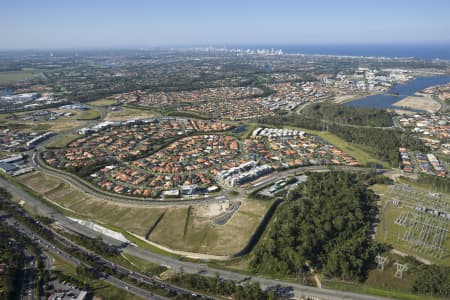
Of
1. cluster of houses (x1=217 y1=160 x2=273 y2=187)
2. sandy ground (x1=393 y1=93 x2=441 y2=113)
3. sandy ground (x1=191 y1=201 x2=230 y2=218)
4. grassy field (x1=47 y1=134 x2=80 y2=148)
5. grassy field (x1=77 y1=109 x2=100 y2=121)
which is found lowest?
sandy ground (x1=191 y1=201 x2=230 y2=218)

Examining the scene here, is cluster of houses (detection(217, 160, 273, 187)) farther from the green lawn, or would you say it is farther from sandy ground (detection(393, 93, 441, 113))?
sandy ground (detection(393, 93, 441, 113))

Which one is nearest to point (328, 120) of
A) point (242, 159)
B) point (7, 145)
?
point (242, 159)

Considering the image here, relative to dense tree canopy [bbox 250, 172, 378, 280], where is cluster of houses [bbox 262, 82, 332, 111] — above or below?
above

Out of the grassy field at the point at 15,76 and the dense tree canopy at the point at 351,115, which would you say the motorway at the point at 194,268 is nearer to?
the dense tree canopy at the point at 351,115

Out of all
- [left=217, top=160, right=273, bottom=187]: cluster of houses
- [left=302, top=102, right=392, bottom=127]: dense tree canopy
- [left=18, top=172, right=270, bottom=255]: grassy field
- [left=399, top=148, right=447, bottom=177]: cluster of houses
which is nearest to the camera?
[left=18, top=172, right=270, bottom=255]: grassy field

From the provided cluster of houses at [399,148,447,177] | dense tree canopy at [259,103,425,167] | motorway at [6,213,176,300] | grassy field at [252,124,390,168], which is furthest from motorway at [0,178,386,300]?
dense tree canopy at [259,103,425,167]
